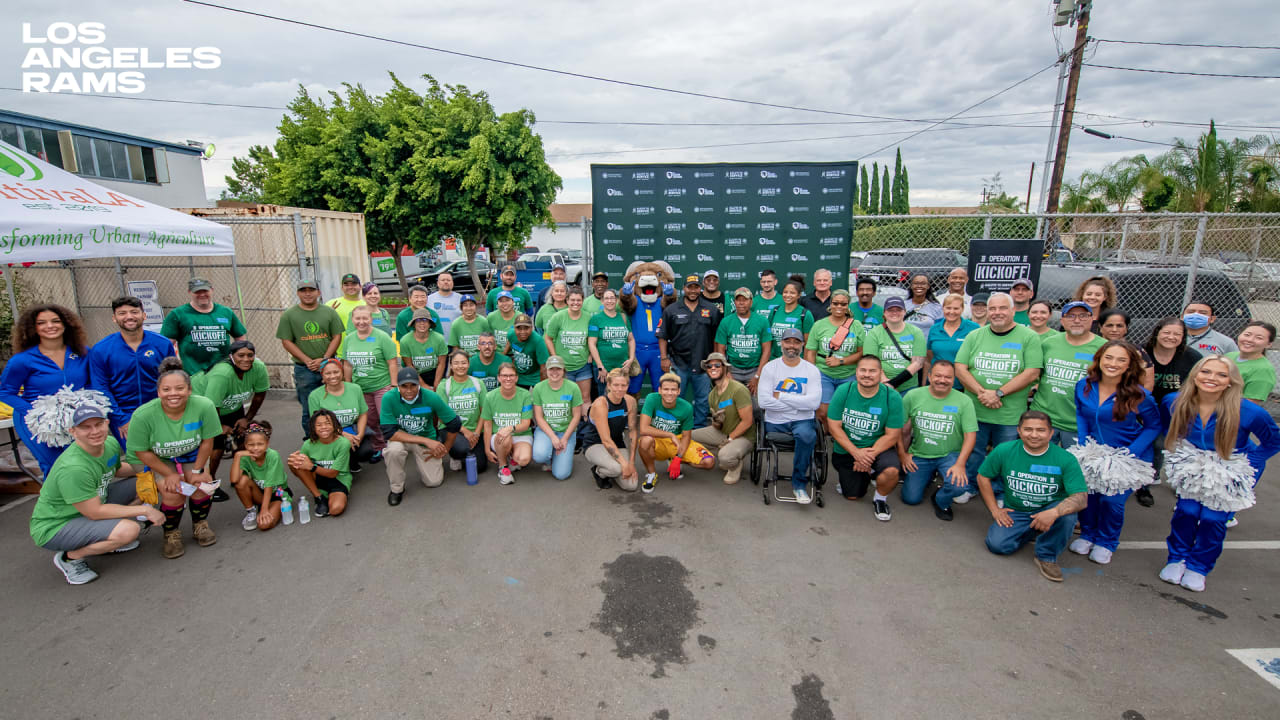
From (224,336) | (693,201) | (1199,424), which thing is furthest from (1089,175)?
(224,336)

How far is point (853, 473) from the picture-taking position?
5.38 meters

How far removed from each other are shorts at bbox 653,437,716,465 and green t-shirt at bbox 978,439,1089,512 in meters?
2.47

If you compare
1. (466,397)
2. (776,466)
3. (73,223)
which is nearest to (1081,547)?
(776,466)

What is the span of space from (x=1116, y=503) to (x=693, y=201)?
5866mm

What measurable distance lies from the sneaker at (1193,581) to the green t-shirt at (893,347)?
2.56 metres

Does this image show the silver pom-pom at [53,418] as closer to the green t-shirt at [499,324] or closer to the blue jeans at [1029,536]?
the green t-shirt at [499,324]

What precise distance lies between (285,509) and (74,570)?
1294mm

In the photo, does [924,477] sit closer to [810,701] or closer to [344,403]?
[810,701]

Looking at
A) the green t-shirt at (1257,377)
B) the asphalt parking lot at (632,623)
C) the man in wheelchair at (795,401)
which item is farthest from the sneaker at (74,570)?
the green t-shirt at (1257,377)

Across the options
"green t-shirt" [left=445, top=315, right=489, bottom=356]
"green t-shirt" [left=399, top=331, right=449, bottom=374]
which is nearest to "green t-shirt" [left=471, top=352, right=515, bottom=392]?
"green t-shirt" [left=445, top=315, right=489, bottom=356]

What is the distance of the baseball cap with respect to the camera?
398 centimetres

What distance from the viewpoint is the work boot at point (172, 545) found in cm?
446

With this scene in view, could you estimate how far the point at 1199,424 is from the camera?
13.0 feet

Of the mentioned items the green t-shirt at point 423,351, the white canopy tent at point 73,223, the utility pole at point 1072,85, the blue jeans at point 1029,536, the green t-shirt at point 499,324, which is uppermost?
the utility pole at point 1072,85
